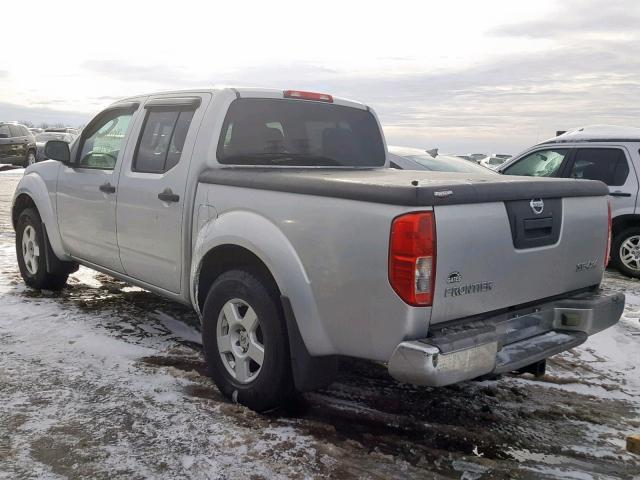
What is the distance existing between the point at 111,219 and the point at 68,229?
920mm

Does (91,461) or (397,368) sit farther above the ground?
(397,368)

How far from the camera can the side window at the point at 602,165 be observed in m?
8.09

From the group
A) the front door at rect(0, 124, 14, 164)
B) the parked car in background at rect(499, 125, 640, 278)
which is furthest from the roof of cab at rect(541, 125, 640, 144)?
the front door at rect(0, 124, 14, 164)

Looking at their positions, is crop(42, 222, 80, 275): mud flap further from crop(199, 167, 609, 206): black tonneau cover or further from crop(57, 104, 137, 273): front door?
crop(199, 167, 609, 206): black tonneau cover

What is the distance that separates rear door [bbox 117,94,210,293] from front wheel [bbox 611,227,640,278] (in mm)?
6138

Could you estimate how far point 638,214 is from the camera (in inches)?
314

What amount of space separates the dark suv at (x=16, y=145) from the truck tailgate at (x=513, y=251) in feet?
75.8

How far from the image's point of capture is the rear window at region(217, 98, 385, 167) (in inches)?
168

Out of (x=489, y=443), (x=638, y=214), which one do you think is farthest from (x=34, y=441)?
(x=638, y=214)

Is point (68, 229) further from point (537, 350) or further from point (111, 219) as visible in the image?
point (537, 350)

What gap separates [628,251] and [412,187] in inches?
251

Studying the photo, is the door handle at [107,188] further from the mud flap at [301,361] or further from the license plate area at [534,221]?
the license plate area at [534,221]

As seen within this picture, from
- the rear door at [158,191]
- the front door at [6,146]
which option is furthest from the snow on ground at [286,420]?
the front door at [6,146]

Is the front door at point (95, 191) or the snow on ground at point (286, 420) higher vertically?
the front door at point (95, 191)
